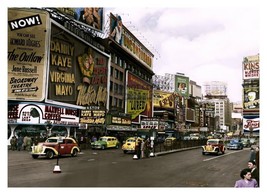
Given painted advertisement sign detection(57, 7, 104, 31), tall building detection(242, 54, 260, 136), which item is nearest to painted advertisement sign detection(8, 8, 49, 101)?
painted advertisement sign detection(57, 7, 104, 31)

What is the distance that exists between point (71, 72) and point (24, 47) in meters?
10.7

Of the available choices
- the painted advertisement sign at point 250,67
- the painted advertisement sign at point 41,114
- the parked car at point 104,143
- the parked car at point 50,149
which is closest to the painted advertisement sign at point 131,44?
the parked car at point 104,143

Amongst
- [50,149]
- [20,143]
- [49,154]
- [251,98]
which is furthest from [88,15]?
[251,98]

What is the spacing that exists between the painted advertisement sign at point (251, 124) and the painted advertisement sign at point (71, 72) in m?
12.9

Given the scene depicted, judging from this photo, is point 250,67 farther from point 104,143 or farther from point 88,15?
point 88,15

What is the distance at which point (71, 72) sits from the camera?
2953 centimetres

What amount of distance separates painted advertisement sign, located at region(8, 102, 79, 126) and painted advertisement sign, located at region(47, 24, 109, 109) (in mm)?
968

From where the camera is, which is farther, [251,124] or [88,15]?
[88,15]

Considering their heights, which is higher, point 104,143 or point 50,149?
point 50,149

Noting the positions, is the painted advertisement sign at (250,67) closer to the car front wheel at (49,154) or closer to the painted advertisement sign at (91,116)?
the car front wheel at (49,154)

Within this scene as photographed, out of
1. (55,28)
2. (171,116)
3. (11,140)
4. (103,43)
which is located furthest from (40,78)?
(171,116)

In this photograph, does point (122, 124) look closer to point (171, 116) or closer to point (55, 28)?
point (55, 28)

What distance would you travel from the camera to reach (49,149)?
67.9 ft

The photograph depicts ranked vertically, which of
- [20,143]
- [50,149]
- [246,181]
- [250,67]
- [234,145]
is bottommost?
[234,145]
